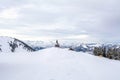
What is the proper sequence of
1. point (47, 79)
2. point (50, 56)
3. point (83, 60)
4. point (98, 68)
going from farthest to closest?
point (50, 56) < point (83, 60) < point (98, 68) < point (47, 79)

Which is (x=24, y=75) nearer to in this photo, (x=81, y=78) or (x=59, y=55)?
(x=81, y=78)

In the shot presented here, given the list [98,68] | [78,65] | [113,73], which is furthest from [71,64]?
[113,73]

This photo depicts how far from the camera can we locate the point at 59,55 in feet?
98.6

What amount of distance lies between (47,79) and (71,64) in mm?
5060

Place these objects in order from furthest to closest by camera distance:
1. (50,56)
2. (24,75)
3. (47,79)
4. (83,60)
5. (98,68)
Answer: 1. (50,56)
2. (83,60)
3. (98,68)
4. (24,75)
5. (47,79)

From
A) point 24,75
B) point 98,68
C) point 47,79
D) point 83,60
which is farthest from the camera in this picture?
point 83,60

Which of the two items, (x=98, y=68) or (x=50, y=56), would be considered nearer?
(x=98, y=68)

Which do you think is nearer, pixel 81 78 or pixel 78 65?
pixel 81 78

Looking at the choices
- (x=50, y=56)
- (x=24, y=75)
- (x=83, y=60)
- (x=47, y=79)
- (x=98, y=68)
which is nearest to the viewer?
(x=47, y=79)

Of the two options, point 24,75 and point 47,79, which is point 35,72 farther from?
point 47,79

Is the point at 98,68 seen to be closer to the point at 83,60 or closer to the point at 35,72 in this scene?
the point at 83,60

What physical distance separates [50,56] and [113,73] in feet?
29.5

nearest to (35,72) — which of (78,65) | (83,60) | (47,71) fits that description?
(47,71)

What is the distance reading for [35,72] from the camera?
2308 centimetres
